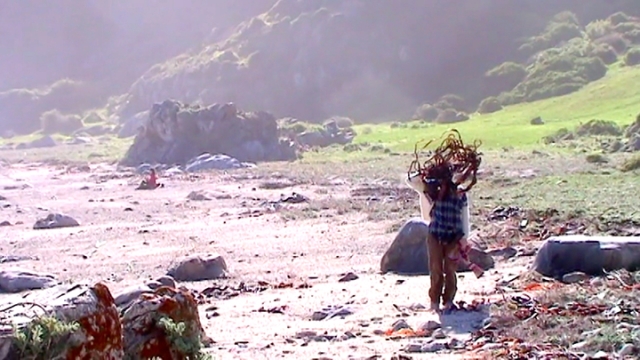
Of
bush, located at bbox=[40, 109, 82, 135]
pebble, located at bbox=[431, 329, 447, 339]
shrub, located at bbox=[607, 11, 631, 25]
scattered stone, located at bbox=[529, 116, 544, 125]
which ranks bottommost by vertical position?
pebble, located at bbox=[431, 329, 447, 339]

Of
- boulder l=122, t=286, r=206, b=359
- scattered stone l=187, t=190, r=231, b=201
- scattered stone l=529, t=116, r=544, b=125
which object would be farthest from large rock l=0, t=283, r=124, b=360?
scattered stone l=529, t=116, r=544, b=125

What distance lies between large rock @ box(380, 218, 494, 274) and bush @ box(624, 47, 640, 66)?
6627 centimetres

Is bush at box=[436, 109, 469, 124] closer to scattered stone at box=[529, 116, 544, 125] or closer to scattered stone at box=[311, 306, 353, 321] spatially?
scattered stone at box=[529, 116, 544, 125]

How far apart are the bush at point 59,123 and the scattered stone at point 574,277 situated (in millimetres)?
102235

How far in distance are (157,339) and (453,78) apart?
8956 centimetres

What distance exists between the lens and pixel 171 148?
5809 centimetres

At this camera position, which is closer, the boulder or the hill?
the boulder

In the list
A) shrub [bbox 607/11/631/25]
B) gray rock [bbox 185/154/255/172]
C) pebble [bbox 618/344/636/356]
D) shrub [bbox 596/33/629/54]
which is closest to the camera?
pebble [bbox 618/344/636/356]

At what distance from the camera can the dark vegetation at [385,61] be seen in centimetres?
8469

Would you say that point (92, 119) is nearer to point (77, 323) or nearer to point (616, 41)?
point (616, 41)

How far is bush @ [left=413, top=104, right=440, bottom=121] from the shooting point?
80381mm

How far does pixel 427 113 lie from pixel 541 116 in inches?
788

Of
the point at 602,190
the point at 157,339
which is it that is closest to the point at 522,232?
the point at 602,190

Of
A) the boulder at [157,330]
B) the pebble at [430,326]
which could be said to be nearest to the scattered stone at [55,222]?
the pebble at [430,326]
